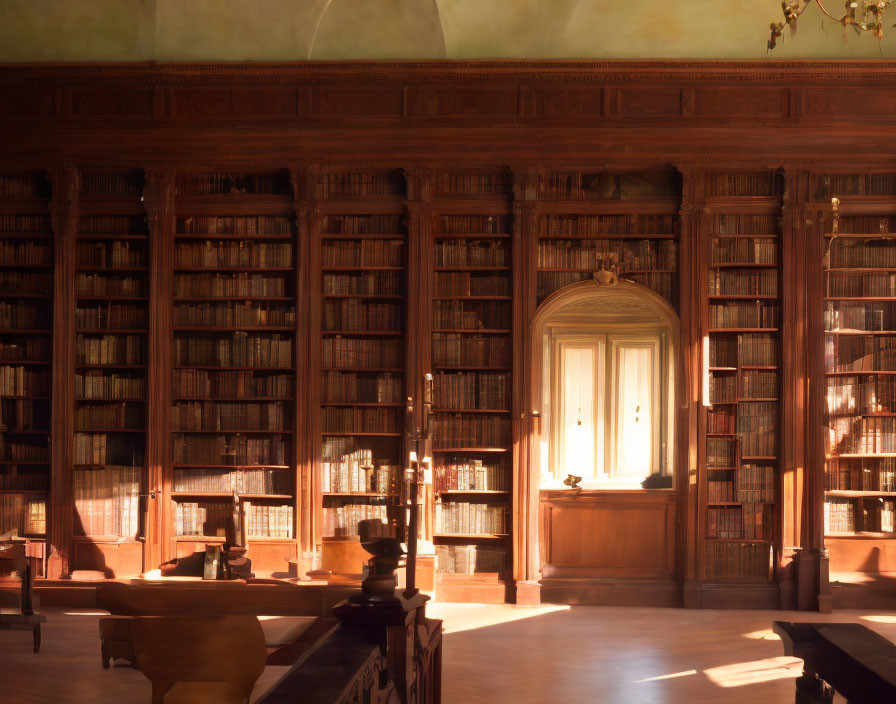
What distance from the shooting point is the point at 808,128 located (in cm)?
774

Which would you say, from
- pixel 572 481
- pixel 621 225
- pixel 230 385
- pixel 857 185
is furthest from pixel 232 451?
pixel 857 185

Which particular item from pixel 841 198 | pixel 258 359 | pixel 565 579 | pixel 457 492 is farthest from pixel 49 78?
pixel 841 198

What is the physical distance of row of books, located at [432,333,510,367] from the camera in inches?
318

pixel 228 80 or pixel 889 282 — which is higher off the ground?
pixel 228 80

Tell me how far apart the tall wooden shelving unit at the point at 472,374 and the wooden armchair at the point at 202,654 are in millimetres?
4005

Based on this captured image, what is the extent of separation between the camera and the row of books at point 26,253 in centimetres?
827

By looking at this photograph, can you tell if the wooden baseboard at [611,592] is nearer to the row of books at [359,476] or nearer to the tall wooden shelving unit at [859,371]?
the tall wooden shelving unit at [859,371]

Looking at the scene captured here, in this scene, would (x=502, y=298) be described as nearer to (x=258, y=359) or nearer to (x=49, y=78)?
(x=258, y=359)

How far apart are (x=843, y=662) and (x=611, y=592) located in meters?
4.08

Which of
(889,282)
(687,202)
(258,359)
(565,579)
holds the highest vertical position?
(687,202)

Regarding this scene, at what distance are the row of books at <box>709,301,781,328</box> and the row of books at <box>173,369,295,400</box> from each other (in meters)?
3.30

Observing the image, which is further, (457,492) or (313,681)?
(457,492)

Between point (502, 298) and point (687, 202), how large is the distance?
1563 mm

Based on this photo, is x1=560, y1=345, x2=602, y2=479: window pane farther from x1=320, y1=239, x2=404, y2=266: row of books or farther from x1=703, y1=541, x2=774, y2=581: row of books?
x1=320, y1=239, x2=404, y2=266: row of books
